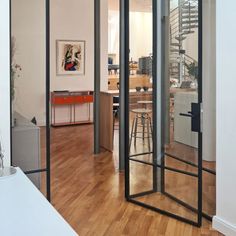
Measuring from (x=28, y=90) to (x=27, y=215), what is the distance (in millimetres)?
2309

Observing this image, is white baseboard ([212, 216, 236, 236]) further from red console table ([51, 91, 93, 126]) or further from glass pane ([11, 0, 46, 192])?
red console table ([51, 91, 93, 126])


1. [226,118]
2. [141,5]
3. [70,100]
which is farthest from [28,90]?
[70,100]

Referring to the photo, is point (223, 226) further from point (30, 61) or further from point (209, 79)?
point (30, 61)

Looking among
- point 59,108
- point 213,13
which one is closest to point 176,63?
point 213,13

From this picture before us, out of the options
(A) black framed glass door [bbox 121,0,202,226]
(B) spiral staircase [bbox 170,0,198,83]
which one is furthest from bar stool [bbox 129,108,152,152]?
(B) spiral staircase [bbox 170,0,198,83]

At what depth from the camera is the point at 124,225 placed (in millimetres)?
3707

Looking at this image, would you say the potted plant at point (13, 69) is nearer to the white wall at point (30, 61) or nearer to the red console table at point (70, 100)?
the white wall at point (30, 61)

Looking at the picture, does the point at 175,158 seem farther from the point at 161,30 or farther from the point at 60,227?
the point at 60,227

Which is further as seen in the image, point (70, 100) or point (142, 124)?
point (70, 100)

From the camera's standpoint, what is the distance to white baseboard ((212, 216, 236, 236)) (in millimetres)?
3400

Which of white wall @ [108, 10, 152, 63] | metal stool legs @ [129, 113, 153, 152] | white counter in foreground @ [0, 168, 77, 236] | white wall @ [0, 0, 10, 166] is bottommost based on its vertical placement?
white counter in foreground @ [0, 168, 77, 236]

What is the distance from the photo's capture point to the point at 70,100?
994 centimetres

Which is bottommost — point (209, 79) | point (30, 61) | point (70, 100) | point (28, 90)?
point (70, 100)

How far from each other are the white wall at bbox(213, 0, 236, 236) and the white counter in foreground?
73.7 inches
